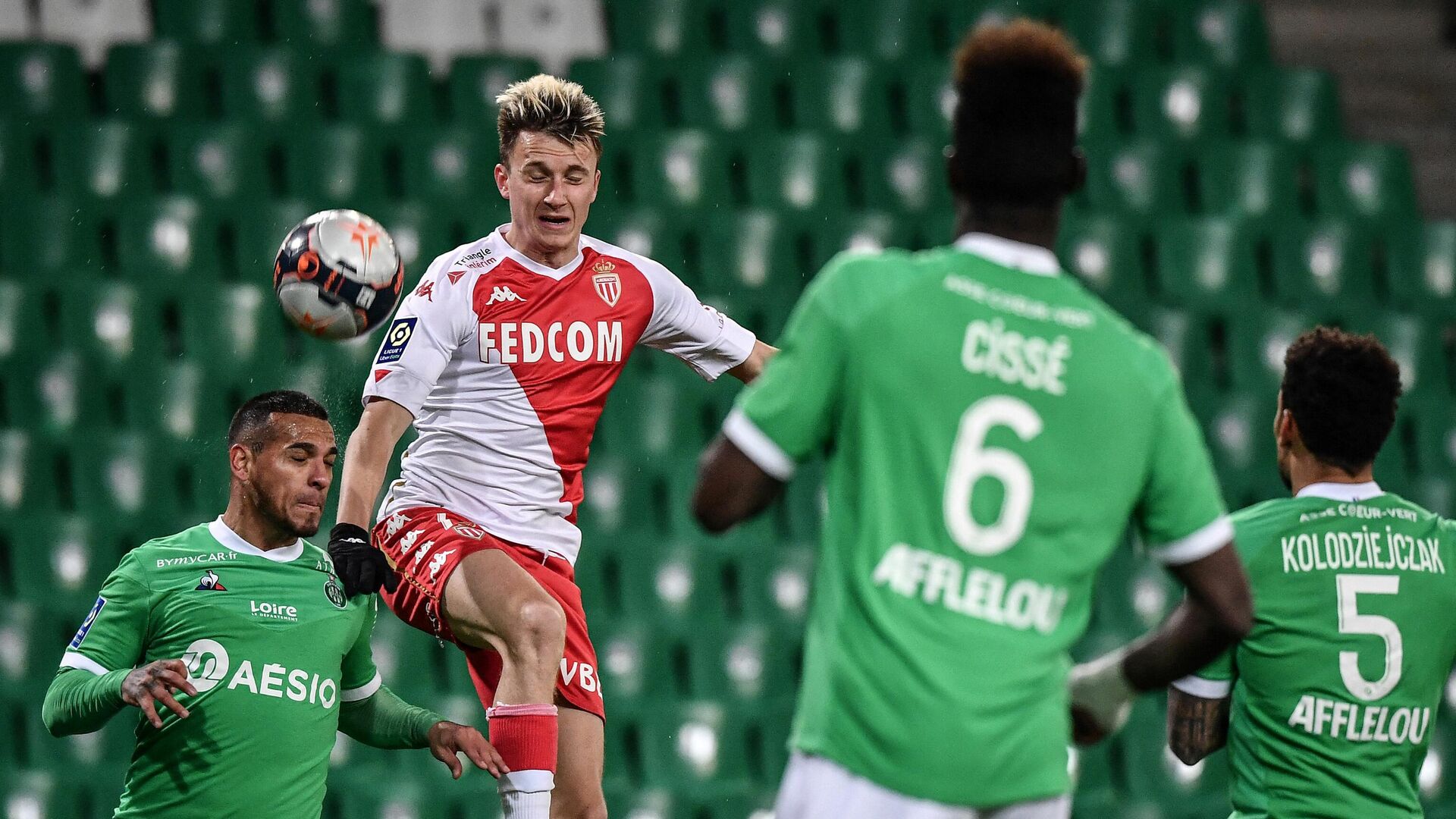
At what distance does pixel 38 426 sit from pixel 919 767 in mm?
5174

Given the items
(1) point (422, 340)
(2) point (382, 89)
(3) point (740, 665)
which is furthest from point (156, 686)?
(2) point (382, 89)

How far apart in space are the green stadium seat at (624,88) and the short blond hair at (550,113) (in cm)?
351

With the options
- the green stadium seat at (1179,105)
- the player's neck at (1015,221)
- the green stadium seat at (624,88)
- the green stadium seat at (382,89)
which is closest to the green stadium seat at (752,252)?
the green stadium seat at (624,88)

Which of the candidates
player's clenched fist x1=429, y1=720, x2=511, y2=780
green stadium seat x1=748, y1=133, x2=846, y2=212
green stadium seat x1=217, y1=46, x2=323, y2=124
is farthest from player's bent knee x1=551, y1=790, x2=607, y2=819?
green stadium seat x1=217, y1=46, x2=323, y2=124

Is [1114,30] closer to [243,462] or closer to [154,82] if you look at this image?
[154,82]

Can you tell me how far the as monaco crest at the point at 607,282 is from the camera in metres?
3.74

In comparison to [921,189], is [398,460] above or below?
below

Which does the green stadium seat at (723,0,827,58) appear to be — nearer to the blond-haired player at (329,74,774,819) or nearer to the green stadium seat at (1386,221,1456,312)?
the green stadium seat at (1386,221,1456,312)

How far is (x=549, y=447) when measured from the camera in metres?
3.69

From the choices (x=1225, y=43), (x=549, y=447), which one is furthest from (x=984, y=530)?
(x=1225, y=43)

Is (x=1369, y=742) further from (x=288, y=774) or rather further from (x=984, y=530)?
(x=288, y=774)

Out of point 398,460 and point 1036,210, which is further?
point 398,460

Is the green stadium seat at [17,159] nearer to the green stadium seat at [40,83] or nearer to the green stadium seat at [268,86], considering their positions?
the green stadium seat at [40,83]

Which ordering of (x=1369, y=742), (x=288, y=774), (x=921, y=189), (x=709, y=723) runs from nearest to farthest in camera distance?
(x=1369, y=742)
(x=288, y=774)
(x=709, y=723)
(x=921, y=189)
